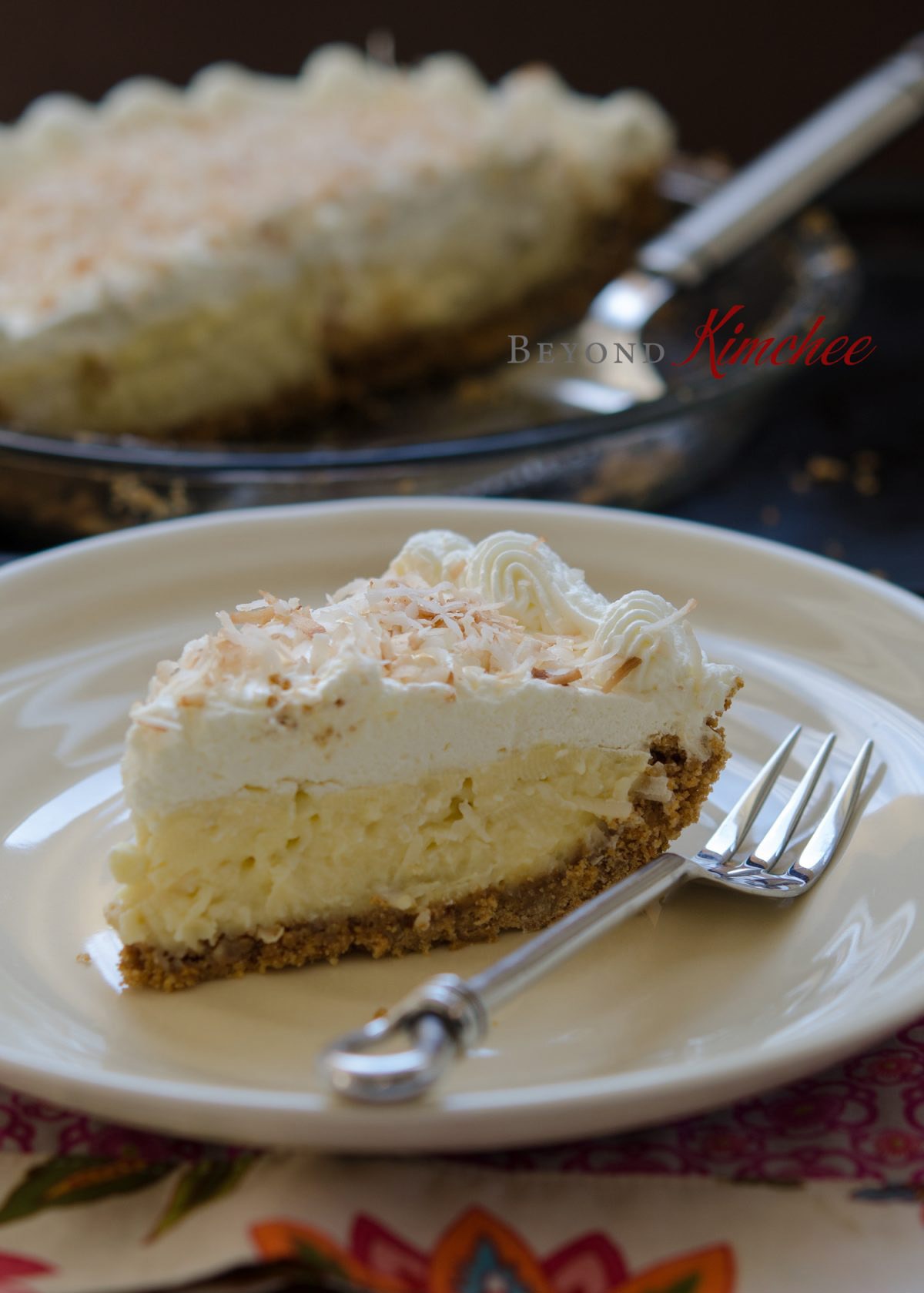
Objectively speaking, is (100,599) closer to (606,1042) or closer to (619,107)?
(606,1042)

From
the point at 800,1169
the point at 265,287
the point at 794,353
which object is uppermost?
the point at 265,287

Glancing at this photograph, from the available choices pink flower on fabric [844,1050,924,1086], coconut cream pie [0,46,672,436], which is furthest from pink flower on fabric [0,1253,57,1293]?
coconut cream pie [0,46,672,436]

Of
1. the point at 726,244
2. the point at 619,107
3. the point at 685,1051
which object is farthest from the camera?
the point at 619,107

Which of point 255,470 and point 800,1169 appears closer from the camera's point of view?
point 800,1169

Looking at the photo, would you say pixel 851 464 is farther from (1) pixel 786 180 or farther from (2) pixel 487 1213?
(2) pixel 487 1213

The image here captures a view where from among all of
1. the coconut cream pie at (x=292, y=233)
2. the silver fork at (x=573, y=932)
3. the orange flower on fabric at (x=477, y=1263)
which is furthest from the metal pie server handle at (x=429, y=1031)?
the coconut cream pie at (x=292, y=233)

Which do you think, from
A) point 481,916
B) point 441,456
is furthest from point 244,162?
point 481,916

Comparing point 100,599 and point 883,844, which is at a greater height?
point 100,599

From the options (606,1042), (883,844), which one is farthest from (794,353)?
(606,1042)
